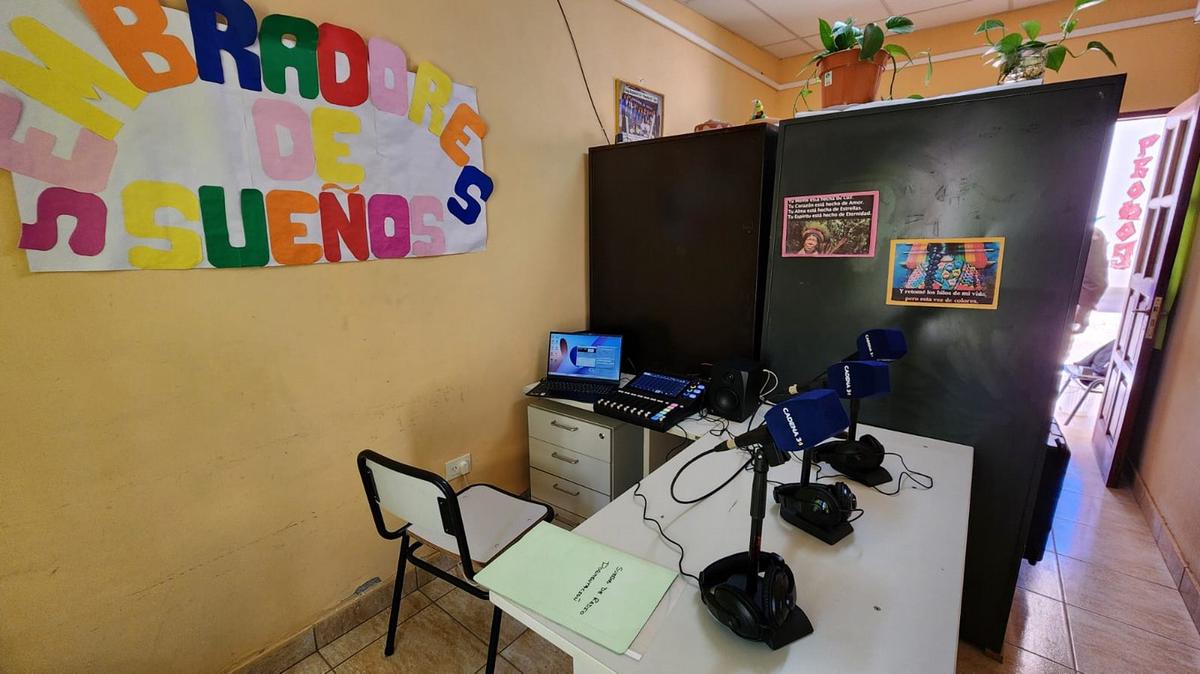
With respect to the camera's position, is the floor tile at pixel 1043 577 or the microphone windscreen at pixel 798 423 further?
the floor tile at pixel 1043 577

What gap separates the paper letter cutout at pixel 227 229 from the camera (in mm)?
1361

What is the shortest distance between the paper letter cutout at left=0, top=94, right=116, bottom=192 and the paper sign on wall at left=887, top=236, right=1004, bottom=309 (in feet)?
7.50

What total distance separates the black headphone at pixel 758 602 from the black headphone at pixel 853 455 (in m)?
0.63

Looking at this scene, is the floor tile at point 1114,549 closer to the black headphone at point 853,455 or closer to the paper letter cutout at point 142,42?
the black headphone at point 853,455

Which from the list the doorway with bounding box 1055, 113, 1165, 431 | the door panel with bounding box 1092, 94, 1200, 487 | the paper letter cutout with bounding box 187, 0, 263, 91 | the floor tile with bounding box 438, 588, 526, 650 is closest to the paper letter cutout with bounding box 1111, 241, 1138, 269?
the doorway with bounding box 1055, 113, 1165, 431

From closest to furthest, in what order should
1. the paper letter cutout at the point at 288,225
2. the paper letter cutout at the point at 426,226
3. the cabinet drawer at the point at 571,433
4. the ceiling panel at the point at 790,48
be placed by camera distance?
1. the paper letter cutout at the point at 288,225
2. the paper letter cutout at the point at 426,226
3. the cabinet drawer at the point at 571,433
4. the ceiling panel at the point at 790,48

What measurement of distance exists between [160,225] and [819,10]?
136 inches

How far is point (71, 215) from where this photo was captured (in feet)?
3.83

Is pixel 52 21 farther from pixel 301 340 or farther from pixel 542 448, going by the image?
pixel 542 448

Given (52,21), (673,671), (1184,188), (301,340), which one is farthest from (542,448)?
(1184,188)

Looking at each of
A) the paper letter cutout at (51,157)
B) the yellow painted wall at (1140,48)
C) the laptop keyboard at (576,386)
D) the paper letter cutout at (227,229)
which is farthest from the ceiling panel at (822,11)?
the paper letter cutout at (51,157)

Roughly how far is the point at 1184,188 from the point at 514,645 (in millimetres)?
3681

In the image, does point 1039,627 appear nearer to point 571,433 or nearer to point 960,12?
point 571,433

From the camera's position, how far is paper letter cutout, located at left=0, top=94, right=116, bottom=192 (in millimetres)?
1077
